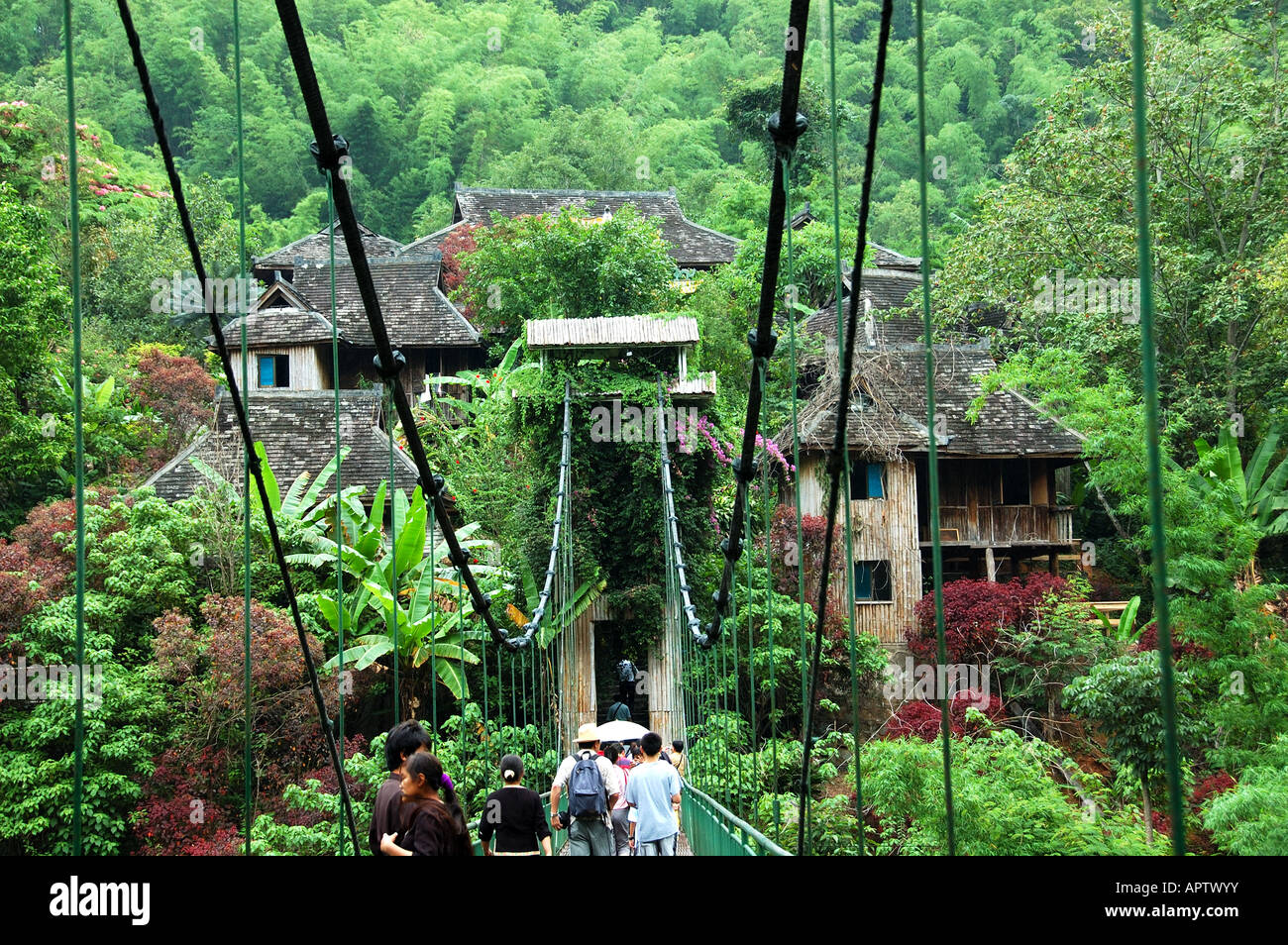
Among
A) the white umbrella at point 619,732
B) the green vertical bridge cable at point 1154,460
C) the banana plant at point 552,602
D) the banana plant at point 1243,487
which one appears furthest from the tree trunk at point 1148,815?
the green vertical bridge cable at point 1154,460

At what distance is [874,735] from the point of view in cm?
1096

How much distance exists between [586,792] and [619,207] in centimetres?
1730

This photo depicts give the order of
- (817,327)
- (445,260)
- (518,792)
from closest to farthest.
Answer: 1. (518,792)
2. (817,327)
3. (445,260)

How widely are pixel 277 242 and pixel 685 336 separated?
14413 mm

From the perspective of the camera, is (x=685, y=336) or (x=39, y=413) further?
(x=39, y=413)

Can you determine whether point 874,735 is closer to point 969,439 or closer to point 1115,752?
point 1115,752

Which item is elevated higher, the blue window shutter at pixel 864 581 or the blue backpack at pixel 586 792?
the blue window shutter at pixel 864 581

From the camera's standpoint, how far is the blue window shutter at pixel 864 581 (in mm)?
12891

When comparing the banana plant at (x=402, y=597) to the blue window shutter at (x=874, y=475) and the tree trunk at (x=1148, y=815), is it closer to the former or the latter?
the tree trunk at (x=1148, y=815)

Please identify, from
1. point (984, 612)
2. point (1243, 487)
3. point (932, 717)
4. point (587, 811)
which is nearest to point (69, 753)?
point (587, 811)

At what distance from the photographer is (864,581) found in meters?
13.1

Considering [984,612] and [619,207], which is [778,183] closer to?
[984,612]

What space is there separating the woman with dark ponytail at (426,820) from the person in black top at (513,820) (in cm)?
95
